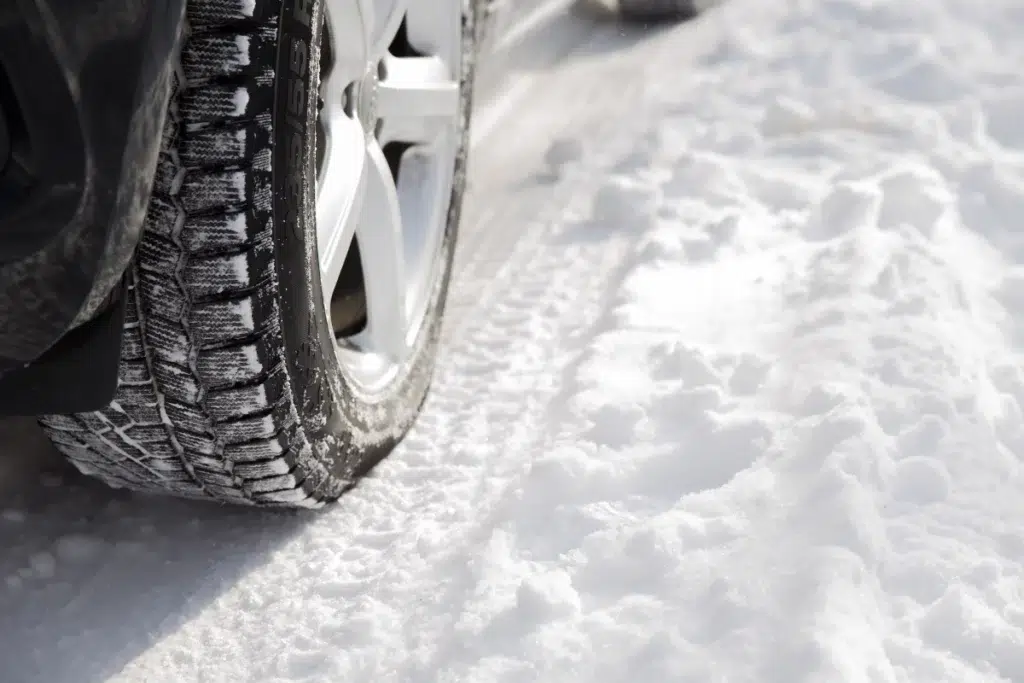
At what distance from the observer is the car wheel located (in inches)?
36.4

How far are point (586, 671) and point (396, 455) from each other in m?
0.53

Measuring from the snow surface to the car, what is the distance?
0.15 metres

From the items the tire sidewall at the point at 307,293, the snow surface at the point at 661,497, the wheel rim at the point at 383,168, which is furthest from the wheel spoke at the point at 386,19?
the snow surface at the point at 661,497

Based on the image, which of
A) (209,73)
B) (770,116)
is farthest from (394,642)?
(770,116)

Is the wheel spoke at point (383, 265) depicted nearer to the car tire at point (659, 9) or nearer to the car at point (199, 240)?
the car at point (199, 240)

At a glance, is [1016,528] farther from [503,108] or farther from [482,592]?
[503,108]

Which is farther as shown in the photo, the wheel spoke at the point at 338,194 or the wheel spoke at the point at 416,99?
the wheel spoke at the point at 416,99

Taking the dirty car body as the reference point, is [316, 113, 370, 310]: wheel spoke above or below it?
below

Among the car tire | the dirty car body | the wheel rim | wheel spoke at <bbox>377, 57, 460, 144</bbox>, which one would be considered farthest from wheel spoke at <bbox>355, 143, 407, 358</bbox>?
the car tire

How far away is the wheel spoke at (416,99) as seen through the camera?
155 centimetres

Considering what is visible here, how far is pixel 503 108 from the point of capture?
105 inches

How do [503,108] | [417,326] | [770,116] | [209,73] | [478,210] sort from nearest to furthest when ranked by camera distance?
[209,73]
[417,326]
[478,210]
[770,116]
[503,108]

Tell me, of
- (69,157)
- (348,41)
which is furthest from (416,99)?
(69,157)

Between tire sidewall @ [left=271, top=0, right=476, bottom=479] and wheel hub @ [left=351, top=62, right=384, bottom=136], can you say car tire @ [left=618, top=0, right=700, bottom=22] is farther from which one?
tire sidewall @ [left=271, top=0, right=476, bottom=479]
